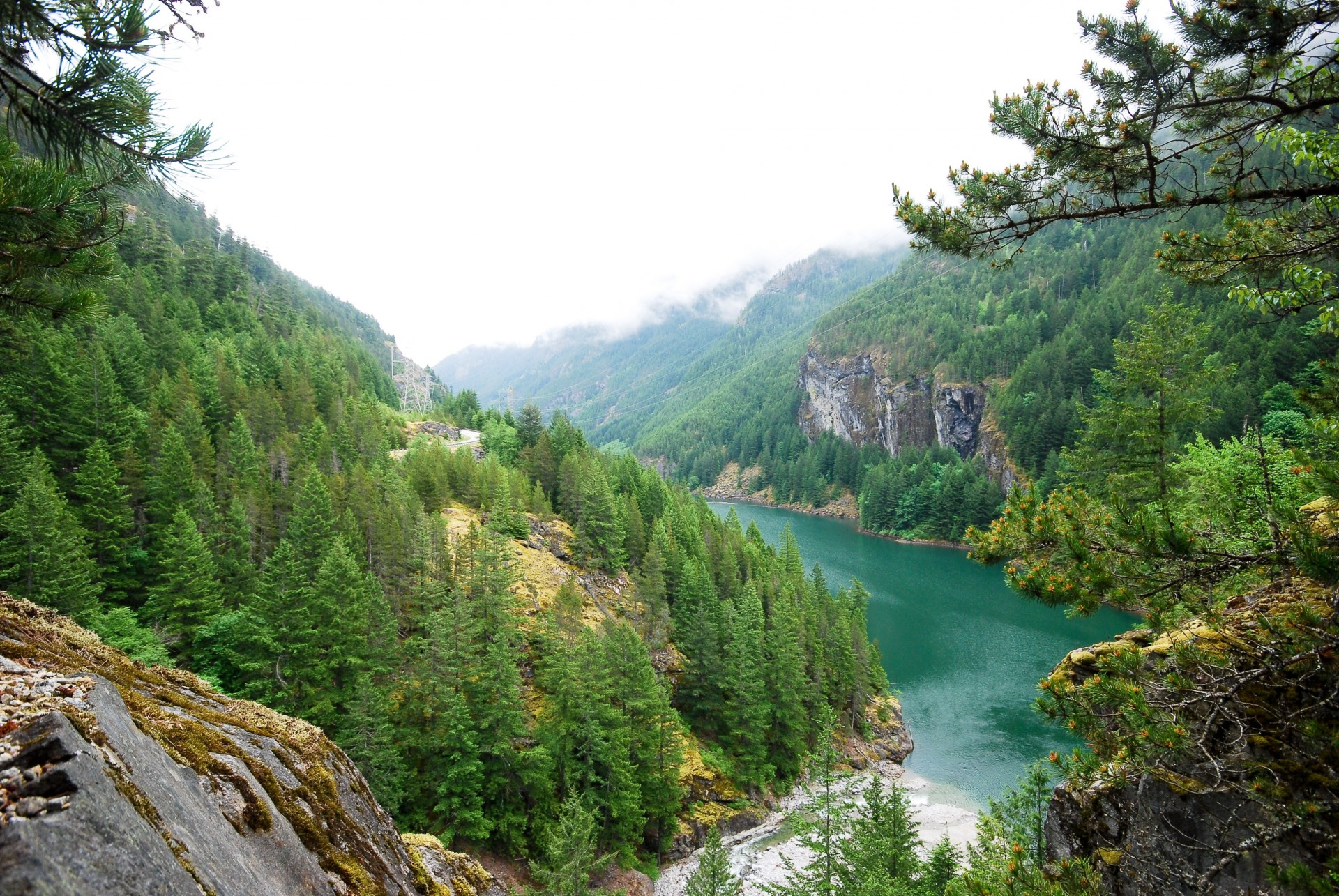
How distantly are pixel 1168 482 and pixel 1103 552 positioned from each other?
1354 cm

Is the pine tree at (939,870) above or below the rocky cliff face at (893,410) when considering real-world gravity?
below

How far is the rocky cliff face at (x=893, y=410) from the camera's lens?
10569 centimetres

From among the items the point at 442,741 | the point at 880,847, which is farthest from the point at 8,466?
the point at 880,847

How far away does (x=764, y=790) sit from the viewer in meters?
29.3

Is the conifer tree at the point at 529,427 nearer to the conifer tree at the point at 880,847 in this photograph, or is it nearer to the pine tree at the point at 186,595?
the pine tree at the point at 186,595

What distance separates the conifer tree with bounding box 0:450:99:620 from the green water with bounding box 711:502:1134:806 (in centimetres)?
2939

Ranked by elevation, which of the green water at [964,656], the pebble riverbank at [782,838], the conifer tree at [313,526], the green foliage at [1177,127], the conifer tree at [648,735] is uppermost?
the green foliage at [1177,127]

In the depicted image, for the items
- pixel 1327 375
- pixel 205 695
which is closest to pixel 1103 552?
pixel 1327 375

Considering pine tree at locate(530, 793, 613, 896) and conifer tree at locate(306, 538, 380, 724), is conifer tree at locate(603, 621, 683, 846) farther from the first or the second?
conifer tree at locate(306, 538, 380, 724)

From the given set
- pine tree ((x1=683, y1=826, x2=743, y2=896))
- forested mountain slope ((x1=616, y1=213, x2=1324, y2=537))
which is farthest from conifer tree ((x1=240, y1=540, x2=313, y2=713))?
forested mountain slope ((x1=616, y1=213, x2=1324, y2=537))

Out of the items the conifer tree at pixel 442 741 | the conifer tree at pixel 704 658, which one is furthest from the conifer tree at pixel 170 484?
the conifer tree at pixel 704 658

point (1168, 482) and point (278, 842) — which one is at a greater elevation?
point (1168, 482)

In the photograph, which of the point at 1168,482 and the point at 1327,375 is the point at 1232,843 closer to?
the point at 1327,375

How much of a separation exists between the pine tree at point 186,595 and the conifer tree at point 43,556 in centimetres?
181
